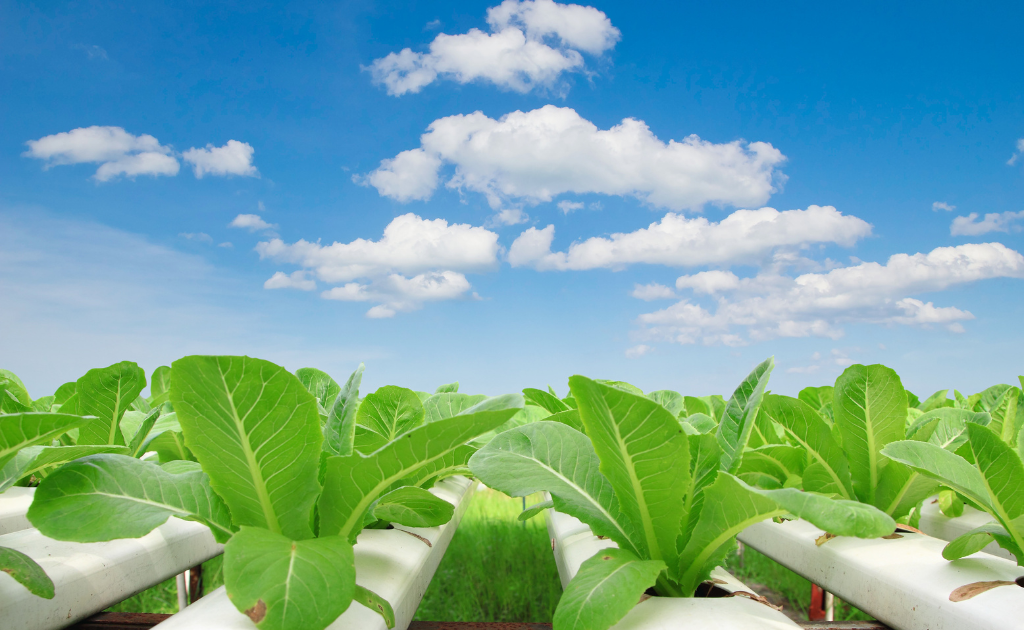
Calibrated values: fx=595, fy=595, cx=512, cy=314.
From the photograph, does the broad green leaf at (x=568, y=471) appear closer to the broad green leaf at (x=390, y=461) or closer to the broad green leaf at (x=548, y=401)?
the broad green leaf at (x=390, y=461)

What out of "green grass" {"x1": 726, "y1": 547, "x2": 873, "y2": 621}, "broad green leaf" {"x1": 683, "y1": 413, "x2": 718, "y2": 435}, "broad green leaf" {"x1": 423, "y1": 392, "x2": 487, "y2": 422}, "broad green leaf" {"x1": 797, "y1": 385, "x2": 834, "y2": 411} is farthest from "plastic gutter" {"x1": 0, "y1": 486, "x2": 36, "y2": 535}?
"green grass" {"x1": 726, "y1": 547, "x2": 873, "y2": 621}

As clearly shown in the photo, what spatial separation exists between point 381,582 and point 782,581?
123 inches

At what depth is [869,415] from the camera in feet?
3.86

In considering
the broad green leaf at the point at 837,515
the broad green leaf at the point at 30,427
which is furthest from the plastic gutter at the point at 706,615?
the broad green leaf at the point at 30,427

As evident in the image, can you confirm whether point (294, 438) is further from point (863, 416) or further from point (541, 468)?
point (863, 416)

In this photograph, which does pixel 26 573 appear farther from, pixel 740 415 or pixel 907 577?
pixel 907 577

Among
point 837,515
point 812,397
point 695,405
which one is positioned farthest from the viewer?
point 812,397

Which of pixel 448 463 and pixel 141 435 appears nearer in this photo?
pixel 448 463

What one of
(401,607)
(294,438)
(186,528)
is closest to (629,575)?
(401,607)

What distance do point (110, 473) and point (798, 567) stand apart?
4.00 feet

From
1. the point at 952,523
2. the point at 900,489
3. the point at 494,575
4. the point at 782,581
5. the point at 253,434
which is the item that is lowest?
the point at 782,581

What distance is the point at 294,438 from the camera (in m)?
0.80

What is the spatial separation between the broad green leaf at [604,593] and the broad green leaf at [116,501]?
1.69ft

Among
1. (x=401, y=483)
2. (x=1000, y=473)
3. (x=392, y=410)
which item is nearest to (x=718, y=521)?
(x=1000, y=473)
